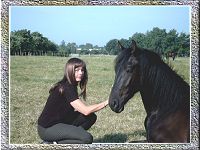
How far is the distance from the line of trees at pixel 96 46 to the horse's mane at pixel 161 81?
0.84ft

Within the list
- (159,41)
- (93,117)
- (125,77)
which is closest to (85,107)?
(93,117)

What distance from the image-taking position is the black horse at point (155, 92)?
3.70 meters

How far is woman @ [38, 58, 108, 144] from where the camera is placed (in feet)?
12.9

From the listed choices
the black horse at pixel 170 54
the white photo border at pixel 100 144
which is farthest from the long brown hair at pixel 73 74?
the black horse at pixel 170 54

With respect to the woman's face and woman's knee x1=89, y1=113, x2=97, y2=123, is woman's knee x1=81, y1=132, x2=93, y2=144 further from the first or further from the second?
the woman's face

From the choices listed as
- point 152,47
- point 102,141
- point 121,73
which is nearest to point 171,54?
point 152,47

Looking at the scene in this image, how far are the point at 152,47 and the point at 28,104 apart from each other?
1.47 metres

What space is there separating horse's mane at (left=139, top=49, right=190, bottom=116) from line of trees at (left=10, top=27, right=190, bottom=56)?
0.84 ft

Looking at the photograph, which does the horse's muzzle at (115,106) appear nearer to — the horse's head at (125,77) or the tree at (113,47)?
the horse's head at (125,77)

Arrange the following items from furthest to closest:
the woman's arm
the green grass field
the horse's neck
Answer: the green grass field < the woman's arm < the horse's neck

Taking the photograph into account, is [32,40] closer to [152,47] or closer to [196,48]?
[152,47]

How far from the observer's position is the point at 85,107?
3.94m

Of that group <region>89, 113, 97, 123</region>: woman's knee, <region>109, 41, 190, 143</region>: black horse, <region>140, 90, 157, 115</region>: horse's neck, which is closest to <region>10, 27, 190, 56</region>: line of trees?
<region>109, 41, 190, 143</region>: black horse

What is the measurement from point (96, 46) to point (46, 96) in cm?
77
